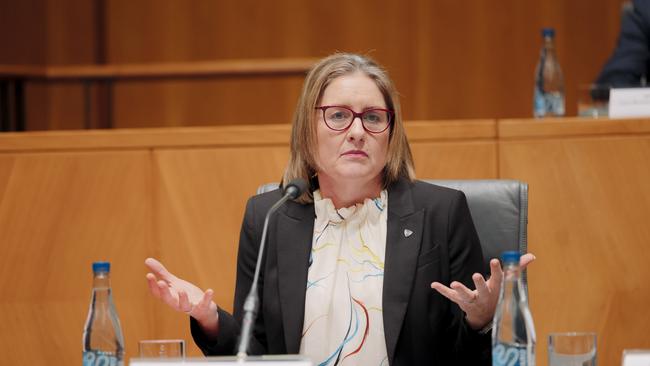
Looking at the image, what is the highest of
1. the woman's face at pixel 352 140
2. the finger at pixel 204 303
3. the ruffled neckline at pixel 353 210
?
the woman's face at pixel 352 140

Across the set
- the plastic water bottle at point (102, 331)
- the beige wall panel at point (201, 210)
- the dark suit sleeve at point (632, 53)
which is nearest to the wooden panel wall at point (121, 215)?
the beige wall panel at point (201, 210)

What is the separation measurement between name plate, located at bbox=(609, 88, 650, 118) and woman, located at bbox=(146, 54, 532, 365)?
1.02m

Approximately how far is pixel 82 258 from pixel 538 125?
165 cm

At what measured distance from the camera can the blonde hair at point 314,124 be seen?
2602 millimetres

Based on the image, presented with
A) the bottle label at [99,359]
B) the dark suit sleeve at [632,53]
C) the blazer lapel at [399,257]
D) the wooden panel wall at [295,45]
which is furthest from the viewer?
the wooden panel wall at [295,45]

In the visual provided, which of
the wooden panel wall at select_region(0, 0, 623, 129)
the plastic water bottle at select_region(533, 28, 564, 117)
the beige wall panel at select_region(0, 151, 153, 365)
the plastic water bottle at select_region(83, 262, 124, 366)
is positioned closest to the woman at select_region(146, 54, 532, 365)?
the plastic water bottle at select_region(83, 262, 124, 366)

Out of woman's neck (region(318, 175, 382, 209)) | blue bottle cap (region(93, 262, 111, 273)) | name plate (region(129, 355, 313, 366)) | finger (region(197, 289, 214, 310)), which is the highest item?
woman's neck (region(318, 175, 382, 209))

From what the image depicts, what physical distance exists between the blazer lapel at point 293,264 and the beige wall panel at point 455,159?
2.92 ft

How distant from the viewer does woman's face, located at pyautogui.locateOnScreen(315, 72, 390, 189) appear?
251 centimetres

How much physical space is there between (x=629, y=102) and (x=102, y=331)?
207 cm

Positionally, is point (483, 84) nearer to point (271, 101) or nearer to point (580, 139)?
point (271, 101)

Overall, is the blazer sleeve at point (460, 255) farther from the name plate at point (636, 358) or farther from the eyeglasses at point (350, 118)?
the name plate at point (636, 358)

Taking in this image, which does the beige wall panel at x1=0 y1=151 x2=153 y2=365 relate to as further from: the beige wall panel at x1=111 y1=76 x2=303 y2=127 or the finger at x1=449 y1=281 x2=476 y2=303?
the beige wall panel at x1=111 y1=76 x2=303 y2=127

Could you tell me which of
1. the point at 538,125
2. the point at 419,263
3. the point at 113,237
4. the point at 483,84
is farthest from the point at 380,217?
the point at 483,84
